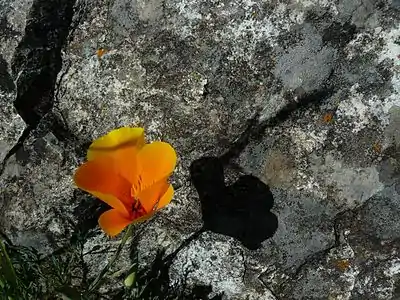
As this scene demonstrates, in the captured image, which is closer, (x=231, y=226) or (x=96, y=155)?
(x=96, y=155)

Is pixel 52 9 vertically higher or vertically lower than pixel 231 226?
higher

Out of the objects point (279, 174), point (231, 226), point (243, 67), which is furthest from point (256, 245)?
point (243, 67)

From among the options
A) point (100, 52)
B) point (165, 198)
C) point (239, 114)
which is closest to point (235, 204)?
point (239, 114)

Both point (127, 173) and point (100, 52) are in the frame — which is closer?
point (127, 173)

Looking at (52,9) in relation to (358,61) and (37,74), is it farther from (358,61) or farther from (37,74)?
(358,61)

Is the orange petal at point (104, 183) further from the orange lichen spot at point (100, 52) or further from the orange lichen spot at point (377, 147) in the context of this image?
the orange lichen spot at point (377, 147)

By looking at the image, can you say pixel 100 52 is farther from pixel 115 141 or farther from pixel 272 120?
pixel 272 120
